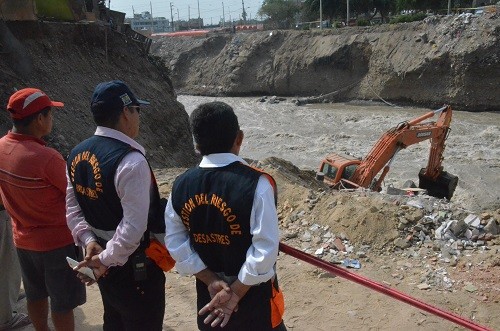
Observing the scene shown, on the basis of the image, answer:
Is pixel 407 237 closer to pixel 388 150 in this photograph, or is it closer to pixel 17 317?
pixel 17 317

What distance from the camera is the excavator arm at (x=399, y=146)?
34.4ft

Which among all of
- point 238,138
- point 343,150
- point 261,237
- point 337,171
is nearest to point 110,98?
point 238,138

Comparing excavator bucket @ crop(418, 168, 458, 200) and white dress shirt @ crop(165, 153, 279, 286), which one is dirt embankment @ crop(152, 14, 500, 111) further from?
white dress shirt @ crop(165, 153, 279, 286)

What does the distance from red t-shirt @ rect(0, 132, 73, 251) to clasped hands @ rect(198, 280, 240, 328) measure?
1262mm

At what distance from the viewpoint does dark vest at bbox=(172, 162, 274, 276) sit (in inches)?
85.7

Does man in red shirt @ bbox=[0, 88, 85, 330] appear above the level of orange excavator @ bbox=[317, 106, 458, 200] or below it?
above

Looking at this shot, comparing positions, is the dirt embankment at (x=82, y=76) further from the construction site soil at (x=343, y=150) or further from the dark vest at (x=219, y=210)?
the dark vest at (x=219, y=210)

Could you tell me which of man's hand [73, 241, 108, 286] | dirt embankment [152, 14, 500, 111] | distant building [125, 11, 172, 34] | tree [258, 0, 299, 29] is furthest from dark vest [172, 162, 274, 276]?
distant building [125, 11, 172, 34]

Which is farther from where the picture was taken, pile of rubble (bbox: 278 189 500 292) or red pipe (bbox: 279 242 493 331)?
pile of rubble (bbox: 278 189 500 292)

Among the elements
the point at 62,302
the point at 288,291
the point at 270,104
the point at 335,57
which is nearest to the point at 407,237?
the point at 288,291

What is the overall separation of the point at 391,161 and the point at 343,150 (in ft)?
32.4

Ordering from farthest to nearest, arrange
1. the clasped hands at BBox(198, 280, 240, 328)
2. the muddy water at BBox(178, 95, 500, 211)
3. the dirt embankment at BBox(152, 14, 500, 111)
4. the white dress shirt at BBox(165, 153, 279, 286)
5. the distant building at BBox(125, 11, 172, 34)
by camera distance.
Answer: the distant building at BBox(125, 11, 172, 34) → the dirt embankment at BBox(152, 14, 500, 111) → the muddy water at BBox(178, 95, 500, 211) → the clasped hands at BBox(198, 280, 240, 328) → the white dress shirt at BBox(165, 153, 279, 286)

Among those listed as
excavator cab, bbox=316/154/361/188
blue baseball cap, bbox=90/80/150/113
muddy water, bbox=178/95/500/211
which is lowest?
muddy water, bbox=178/95/500/211

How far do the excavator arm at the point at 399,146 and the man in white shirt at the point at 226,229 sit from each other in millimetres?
8376
